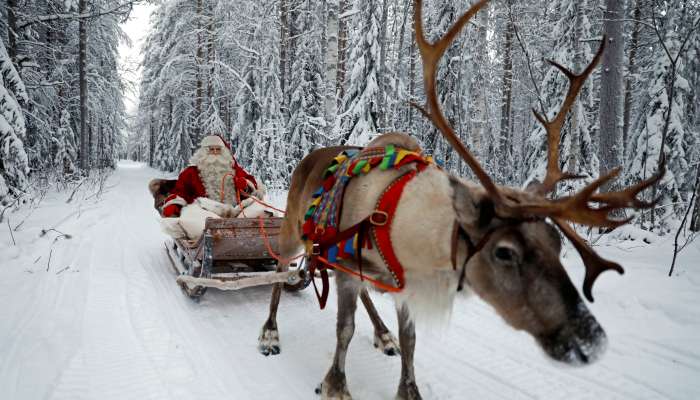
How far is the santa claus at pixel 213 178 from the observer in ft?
19.3

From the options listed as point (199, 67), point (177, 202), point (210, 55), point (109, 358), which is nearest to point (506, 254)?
point (109, 358)

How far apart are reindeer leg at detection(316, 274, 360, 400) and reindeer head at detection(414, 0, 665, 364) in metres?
0.99

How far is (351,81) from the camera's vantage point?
35.2ft

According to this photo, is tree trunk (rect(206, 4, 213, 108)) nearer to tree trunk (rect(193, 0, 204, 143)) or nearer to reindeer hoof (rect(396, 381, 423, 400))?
tree trunk (rect(193, 0, 204, 143))

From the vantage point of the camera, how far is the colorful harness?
7.58 feet

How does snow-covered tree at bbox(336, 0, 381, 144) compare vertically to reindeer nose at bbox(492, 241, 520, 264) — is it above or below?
above

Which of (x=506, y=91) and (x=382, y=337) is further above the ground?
(x=506, y=91)

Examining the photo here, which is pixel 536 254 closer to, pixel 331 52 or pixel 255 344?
pixel 255 344

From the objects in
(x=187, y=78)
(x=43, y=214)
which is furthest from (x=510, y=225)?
(x=187, y=78)

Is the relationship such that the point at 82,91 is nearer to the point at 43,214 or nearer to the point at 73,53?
the point at 73,53

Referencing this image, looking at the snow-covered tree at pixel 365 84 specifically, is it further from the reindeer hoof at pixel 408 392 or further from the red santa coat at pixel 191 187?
the reindeer hoof at pixel 408 392

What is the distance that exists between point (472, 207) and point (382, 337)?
6.76 feet

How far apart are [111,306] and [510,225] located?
405cm

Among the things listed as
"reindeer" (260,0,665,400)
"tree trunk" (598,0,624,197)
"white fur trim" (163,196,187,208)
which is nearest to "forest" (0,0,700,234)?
"tree trunk" (598,0,624,197)
